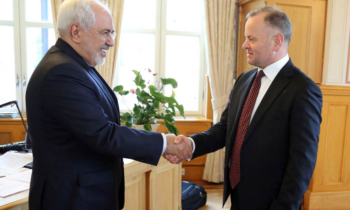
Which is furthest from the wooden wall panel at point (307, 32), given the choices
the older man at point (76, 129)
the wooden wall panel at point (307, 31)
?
the older man at point (76, 129)

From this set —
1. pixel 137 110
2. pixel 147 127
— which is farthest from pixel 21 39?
pixel 147 127

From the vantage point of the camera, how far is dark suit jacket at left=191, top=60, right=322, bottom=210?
1262 millimetres

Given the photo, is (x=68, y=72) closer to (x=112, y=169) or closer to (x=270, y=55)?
(x=112, y=169)

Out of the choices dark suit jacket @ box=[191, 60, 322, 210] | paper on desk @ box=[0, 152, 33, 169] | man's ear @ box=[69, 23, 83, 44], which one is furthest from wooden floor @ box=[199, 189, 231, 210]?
man's ear @ box=[69, 23, 83, 44]

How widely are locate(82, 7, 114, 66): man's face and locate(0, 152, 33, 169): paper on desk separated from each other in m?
0.84

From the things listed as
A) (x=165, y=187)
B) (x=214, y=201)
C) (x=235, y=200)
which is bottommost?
(x=214, y=201)

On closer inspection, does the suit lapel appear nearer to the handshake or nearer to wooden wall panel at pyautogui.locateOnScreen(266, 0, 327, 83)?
the handshake

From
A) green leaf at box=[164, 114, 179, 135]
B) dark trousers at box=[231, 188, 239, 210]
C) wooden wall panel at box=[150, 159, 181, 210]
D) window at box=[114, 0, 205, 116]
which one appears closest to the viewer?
dark trousers at box=[231, 188, 239, 210]

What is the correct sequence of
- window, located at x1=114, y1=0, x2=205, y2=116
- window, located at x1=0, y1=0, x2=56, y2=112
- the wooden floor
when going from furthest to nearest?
window, located at x1=114, y1=0, x2=205, y2=116, window, located at x1=0, y1=0, x2=56, y2=112, the wooden floor

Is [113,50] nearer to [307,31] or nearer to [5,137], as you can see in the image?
[5,137]

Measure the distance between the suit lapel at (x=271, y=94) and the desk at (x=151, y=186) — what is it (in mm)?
904

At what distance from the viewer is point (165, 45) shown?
378 centimetres

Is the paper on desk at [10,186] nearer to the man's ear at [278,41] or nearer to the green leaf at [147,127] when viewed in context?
the green leaf at [147,127]

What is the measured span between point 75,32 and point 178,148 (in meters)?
0.81
